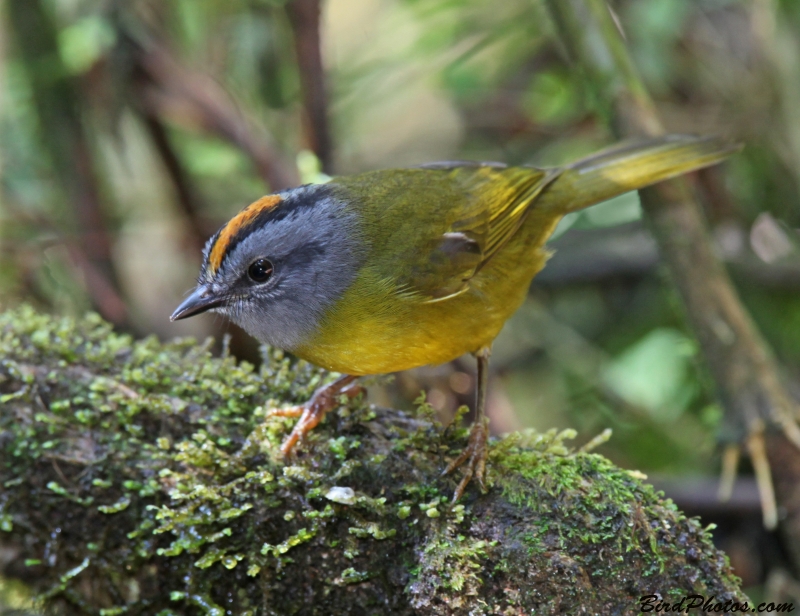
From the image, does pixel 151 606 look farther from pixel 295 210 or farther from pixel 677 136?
pixel 677 136

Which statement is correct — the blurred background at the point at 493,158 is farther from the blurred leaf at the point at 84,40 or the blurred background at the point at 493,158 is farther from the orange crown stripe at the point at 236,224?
the orange crown stripe at the point at 236,224

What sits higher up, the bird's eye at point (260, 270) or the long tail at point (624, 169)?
the bird's eye at point (260, 270)

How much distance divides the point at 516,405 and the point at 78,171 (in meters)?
3.72

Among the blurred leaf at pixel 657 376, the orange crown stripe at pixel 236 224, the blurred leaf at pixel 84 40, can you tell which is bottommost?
the blurred leaf at pixel 657 376

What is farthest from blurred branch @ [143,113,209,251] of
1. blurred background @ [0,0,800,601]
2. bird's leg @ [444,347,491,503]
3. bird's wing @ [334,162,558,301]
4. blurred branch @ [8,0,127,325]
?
bird's leg @ [444,347,491,503]

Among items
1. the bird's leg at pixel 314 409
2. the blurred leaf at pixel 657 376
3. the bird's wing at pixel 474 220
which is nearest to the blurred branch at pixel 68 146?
the bird's wing at pixel 474 220

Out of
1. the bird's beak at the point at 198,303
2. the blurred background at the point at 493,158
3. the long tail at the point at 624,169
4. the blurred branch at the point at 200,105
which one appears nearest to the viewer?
the bird's beak at the point at 198,303

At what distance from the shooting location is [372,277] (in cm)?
289

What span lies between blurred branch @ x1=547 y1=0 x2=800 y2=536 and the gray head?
1766mm

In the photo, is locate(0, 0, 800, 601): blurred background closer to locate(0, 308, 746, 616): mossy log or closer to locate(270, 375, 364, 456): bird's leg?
locate(270, 375, 364, 456): bird's leg

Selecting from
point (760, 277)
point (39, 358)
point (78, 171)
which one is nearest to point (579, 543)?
point (39, 358)

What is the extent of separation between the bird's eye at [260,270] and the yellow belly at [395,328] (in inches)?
13.0

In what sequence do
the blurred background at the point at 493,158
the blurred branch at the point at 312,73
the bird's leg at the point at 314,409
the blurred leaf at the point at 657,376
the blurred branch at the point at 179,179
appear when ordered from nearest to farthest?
the bird's leg at the point at 314,409 < the blurred background at the point at 493,158 < the blurred branch at the point at 312,73 < the blurred leaf at the point at 657,376 < the blurred branch at the point at 179,179

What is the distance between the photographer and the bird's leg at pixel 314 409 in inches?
103
